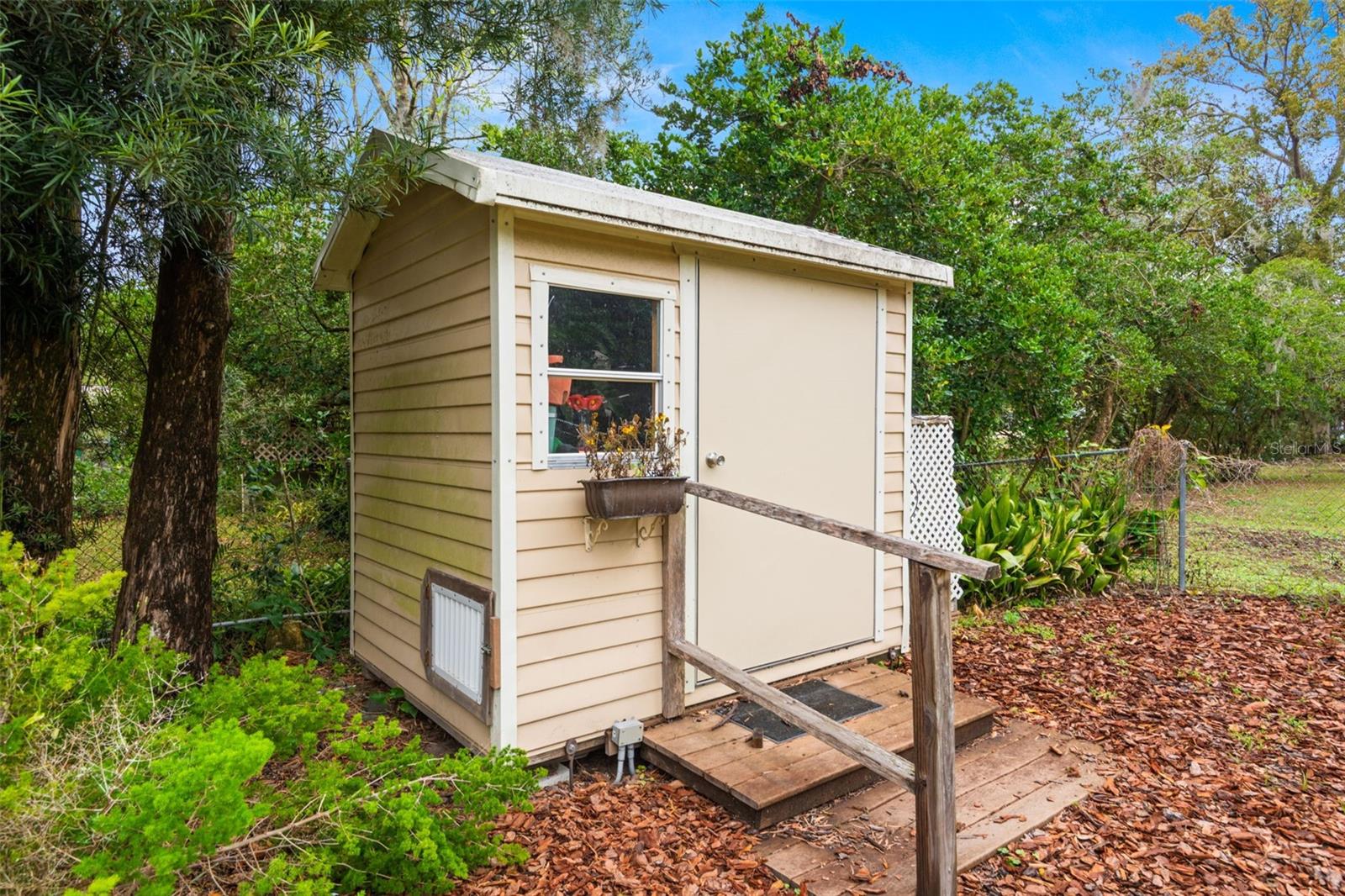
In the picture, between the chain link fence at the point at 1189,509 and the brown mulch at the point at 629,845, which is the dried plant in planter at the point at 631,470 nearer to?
the brown mulch at the point at 629,845

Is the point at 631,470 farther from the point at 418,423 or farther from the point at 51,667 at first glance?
the point at 51,667

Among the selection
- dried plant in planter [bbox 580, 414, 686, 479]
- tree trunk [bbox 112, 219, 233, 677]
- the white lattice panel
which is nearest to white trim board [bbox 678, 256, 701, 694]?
dried plant in planter [bbox 580, 414, 686, 479]

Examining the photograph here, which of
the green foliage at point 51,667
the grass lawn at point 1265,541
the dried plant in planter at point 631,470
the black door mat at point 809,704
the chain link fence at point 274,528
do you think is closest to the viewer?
→ the green foliage at point 51,667

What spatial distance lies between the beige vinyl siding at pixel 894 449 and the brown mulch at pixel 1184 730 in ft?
1.89

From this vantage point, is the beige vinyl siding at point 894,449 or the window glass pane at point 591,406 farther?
the beige vinyl siding at point 894,449

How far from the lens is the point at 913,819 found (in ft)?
9.61

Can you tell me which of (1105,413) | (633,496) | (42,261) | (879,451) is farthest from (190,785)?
(1105,413)

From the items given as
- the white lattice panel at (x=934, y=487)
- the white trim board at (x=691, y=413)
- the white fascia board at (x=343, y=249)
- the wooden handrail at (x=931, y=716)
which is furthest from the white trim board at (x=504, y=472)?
the white lattice panel at (x=934, y=487)

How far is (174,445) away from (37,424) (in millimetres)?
877

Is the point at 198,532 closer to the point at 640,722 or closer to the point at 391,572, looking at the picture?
the point at 391,572

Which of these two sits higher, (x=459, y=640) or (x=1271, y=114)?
(x=1271, y=114)

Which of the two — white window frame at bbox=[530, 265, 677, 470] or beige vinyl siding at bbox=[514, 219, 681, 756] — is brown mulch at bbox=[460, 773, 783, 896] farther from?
white window frame at bbox=[530, 265, 677, 470]

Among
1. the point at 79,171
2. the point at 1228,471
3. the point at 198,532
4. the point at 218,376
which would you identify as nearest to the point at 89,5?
the point at 79,171

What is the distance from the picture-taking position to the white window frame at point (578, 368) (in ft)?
10.1
